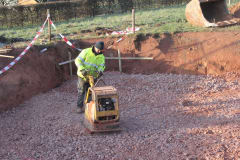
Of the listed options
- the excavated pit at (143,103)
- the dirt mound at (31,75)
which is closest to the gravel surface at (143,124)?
the excavated pit at (143,103)

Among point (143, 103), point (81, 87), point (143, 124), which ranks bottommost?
point (143, 124)

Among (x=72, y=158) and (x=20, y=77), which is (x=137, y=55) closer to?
(x=20, y=77)

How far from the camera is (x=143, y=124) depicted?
8.91 meters

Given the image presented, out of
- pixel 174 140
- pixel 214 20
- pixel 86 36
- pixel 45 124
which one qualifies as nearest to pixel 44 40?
pixel 86 36

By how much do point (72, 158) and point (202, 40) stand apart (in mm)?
8677

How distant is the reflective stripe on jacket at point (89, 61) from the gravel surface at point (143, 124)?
1.49m

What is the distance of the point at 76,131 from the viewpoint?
8484 millimetres

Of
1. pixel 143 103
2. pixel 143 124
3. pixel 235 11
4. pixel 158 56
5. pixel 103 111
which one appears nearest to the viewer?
pixel 103 111

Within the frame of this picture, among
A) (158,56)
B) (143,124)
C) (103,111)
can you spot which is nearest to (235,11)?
(158,56)

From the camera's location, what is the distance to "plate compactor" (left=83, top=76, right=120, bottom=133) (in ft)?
26.0

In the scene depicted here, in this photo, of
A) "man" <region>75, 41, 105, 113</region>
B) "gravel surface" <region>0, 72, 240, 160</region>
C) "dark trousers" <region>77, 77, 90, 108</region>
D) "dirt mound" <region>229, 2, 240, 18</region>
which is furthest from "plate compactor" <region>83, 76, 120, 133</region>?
"dirt mound" <region>229, 2, 240, 18</region>

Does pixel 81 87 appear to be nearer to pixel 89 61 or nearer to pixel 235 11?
pixel 89 61

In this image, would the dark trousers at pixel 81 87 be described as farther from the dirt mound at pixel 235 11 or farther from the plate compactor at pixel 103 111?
the dirt mound at pixel 235 11

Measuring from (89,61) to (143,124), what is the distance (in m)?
2.27
